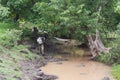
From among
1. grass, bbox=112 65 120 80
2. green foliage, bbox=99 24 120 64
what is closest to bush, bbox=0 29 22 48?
green foliage, bbox=99 24 120 64

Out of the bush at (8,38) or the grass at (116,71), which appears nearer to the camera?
the grass at (116,71)

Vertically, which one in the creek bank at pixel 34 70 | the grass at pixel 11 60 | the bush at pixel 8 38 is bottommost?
the creek bank at pixel 34 70

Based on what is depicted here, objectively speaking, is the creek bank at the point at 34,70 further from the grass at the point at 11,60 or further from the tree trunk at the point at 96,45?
the tree trunk at the point at 96,45

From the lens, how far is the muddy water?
1438 centimetres

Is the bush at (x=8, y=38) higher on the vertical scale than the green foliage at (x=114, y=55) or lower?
higher

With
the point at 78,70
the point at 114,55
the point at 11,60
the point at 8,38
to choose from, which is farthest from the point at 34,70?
the point at 114,55

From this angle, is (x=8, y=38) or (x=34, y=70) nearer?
(x=34, y=70)

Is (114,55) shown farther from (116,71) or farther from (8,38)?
(8,38)

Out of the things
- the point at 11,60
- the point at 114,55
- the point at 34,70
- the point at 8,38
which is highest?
the point at 8,38

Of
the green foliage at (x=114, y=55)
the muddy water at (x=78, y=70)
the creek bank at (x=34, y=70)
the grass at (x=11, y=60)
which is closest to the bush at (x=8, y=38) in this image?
the grass at (x=11, y=60)

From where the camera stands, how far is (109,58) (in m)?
16.3

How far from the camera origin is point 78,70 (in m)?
15.5

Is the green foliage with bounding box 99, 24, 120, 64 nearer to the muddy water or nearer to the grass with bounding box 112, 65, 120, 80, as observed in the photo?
the muddy water

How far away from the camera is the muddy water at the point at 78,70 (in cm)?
1438
